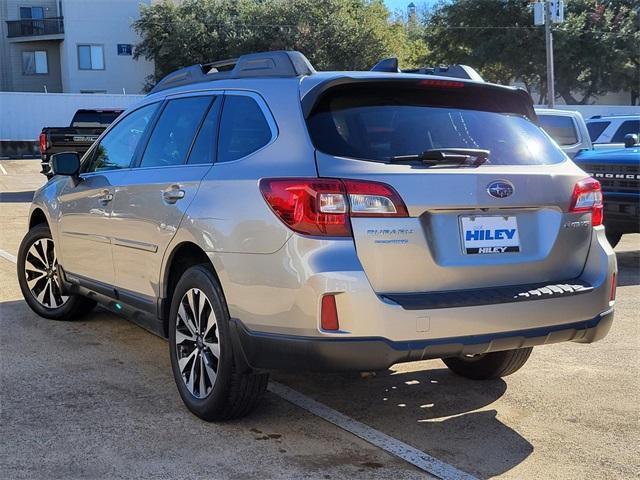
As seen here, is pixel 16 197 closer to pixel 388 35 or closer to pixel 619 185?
pixel 619 185

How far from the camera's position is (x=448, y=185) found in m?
3.47

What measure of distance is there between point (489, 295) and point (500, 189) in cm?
52

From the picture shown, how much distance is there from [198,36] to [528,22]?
1895 cm

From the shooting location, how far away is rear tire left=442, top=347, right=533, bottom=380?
181 inches

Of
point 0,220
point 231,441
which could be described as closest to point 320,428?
point 231,441

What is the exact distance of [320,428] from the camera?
396cm

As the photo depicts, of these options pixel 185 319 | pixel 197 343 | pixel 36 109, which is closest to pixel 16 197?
pixel 185 319

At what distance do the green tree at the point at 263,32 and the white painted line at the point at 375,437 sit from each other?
39.6 meters

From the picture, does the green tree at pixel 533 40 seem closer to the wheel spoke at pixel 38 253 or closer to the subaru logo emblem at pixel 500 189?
the wheel spoke at pixel 38 253

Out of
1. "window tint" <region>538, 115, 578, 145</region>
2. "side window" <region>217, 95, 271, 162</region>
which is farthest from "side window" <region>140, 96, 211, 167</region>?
"window tint" <region>538, 115, 578, 145</region>

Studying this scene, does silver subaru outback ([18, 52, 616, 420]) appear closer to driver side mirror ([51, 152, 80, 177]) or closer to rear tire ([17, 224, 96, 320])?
driver side mirror ([51, 152, 80, 177])

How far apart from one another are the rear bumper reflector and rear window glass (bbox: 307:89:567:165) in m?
0.65

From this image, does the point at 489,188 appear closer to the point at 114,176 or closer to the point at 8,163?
the point at 114,176

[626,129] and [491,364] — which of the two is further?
[626,129]
